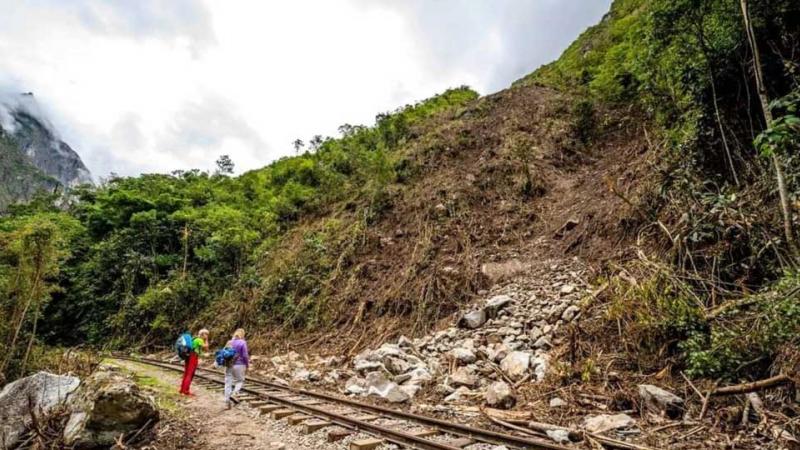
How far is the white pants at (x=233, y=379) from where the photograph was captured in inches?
305

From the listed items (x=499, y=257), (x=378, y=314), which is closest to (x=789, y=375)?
(x=499, y=257)

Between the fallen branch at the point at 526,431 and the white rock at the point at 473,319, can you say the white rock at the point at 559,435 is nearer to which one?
the fallen branch at the point at 526,431

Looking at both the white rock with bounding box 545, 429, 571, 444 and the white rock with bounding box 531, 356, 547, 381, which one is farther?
the white rock with bounding box 531, 356, 547, 381

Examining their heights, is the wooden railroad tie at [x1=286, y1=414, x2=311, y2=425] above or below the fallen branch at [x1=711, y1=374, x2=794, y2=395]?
above

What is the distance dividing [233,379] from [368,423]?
361 cm

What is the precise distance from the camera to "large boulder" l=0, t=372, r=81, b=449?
5922 mm

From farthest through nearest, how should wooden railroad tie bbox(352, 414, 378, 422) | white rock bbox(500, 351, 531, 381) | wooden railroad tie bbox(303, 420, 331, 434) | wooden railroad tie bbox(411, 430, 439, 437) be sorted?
white rock bbox(500, 351, 531, 381), wooden railroad tie bbox(352, 414, 378, 422), wooden railroad tie bbox(303, 420, 331, 434), wooden railroad tie bbox(411, 430, 439, 437)

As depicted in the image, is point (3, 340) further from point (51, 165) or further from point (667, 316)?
point (51, 165)

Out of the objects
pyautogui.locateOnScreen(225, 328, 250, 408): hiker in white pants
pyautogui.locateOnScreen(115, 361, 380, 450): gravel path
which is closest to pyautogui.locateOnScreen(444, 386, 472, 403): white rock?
pyautogui.locateOnScreen(115, 361, 380, 450): gravel path

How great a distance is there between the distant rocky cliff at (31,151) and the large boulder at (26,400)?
108175mm

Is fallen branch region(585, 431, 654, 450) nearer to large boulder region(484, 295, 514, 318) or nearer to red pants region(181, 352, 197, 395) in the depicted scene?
large boulder region(484, 295, 514, 318)

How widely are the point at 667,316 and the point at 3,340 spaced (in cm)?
1347

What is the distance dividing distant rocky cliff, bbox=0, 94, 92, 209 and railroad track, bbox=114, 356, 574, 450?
4312 inches

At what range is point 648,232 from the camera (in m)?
9.14
